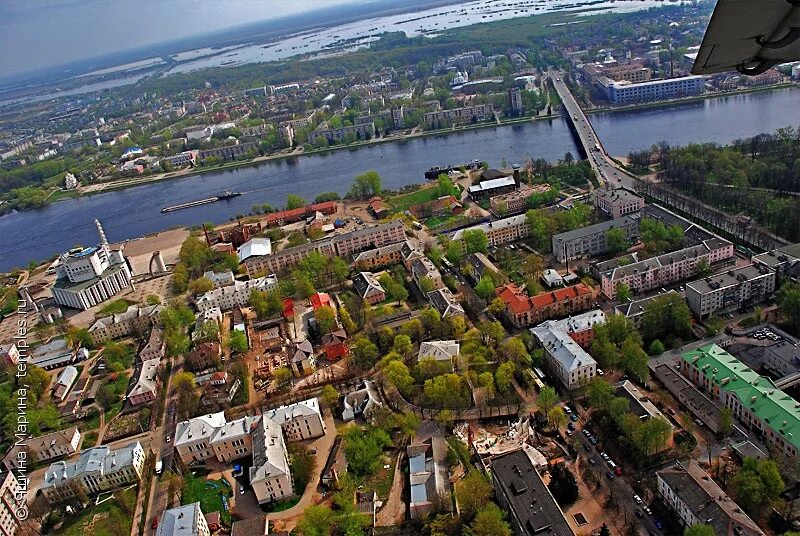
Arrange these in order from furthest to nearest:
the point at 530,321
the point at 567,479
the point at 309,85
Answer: the point at 309,85 → the point at 530,321 → the point at 567,479

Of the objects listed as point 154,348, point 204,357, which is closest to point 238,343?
point 204,357

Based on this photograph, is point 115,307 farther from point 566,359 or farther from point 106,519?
point 566,359

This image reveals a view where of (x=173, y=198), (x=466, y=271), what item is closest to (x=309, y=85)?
(x=173, y=198)

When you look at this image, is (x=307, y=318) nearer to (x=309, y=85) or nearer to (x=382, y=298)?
(x=382, y=298)

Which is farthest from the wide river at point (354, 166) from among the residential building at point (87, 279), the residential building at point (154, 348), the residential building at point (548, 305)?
the residential building at point (548, 305)

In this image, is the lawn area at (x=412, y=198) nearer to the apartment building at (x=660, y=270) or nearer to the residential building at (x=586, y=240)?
the residential building at (x=586, y=240)

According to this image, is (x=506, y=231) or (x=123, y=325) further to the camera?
(x=506, y=231)

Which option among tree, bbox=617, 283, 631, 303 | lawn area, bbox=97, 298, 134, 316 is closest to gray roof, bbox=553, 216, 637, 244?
tree, bbox=617, 283, 631, 303
